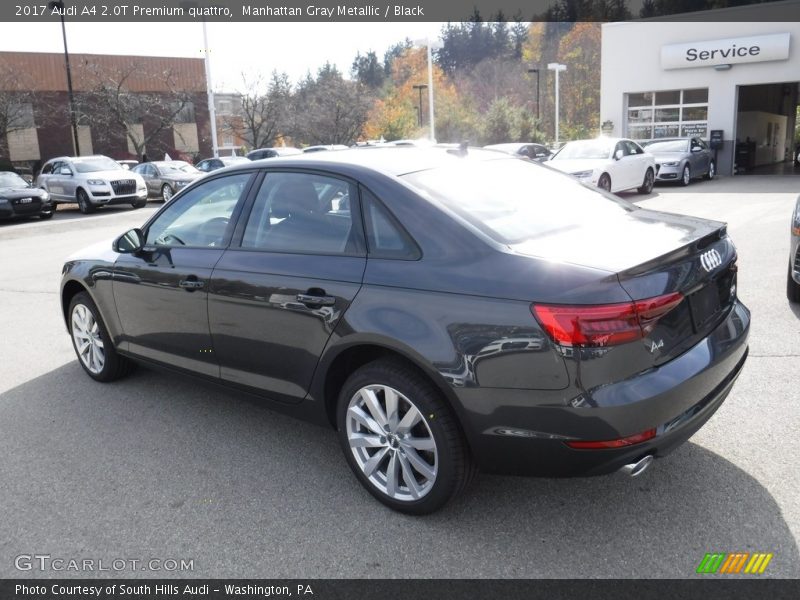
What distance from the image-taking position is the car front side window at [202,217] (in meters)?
4.15

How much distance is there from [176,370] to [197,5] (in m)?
31.2

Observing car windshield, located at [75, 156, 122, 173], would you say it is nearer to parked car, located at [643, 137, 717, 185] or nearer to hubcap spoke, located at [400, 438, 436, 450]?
parked car, located at [643, 137, 717, 185]

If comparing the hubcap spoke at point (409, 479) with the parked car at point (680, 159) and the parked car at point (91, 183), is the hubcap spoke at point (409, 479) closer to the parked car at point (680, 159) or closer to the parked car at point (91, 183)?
the parked car at point (680, 159)

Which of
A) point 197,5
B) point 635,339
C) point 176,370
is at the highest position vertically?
point 197,5

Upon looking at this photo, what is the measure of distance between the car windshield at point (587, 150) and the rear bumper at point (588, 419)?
590 inches

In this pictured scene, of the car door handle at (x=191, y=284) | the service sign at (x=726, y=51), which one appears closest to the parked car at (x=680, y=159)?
the service sign at (x=726, y=51)

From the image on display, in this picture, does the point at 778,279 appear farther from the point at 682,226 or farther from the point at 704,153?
the point at 704,153

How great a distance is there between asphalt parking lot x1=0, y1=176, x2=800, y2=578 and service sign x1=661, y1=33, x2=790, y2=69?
73.5 feet

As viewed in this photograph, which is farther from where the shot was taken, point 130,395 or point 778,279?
point 778,279

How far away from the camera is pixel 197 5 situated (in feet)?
103

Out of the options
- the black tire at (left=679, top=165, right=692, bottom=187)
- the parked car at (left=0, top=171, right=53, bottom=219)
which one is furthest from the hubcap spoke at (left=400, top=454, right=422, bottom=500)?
the parked car at (left=0, top=171, right=53, bottom=219)

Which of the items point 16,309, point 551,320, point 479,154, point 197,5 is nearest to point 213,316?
point 479,154
